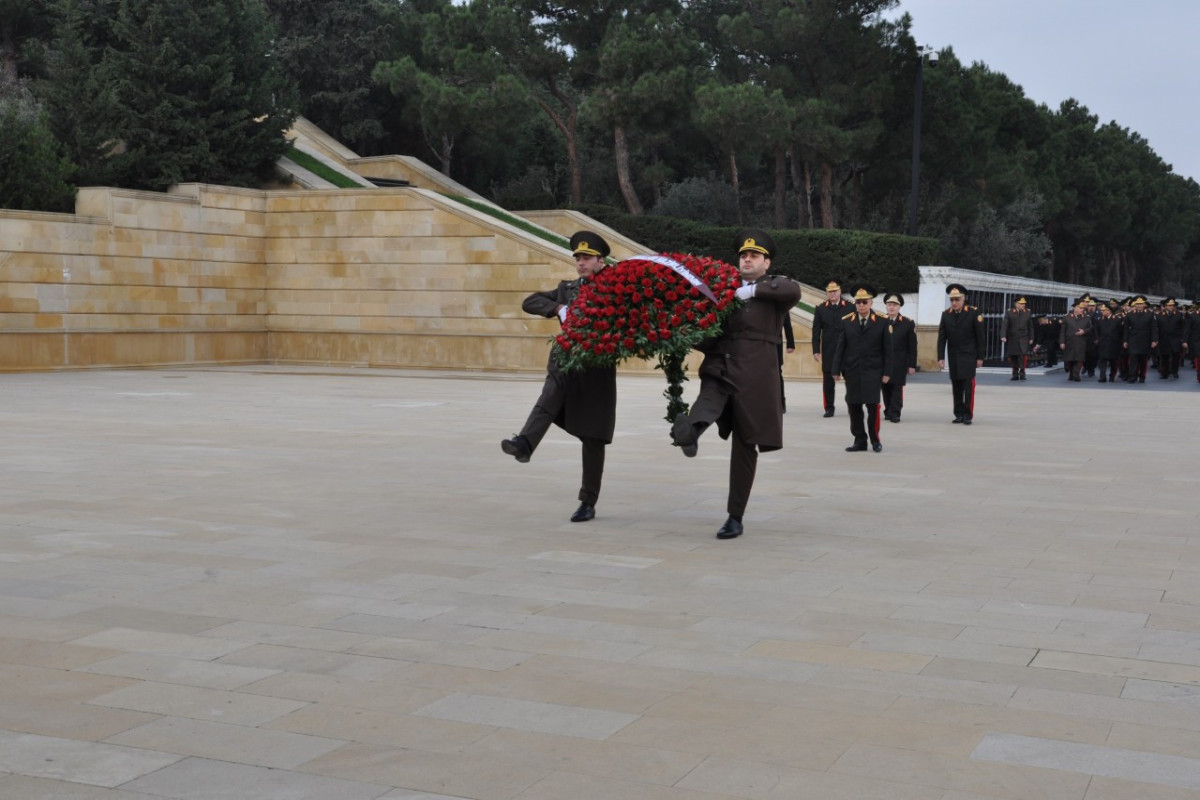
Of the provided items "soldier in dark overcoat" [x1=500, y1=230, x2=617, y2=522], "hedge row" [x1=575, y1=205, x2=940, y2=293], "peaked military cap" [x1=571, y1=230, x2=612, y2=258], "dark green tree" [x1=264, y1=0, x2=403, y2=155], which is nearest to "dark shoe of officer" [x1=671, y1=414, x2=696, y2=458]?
"soldier in dark overcoat" [x1=500, y1=230, x2=617, y2=522]

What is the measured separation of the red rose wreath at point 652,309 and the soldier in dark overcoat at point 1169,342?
24060mm

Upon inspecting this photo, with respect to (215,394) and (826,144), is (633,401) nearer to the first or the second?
(215,394)

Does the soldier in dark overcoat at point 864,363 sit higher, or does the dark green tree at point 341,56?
the dark green tree at point 341,56

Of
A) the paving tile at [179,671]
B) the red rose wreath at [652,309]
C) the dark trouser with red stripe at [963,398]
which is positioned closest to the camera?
the paving tile at [179,671]

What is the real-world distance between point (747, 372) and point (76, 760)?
4946 millimetres

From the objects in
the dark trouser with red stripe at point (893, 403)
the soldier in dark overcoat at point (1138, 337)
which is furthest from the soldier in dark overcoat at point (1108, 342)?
the dark trouser with red stripe at point (893, 403)

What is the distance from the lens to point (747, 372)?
836cm

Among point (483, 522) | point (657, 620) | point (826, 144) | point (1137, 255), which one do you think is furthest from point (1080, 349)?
point (1137, 255)

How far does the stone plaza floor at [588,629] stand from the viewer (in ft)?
13.8

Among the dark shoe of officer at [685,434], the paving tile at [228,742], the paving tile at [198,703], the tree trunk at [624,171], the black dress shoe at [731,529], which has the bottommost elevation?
the paving tile at [228,742]

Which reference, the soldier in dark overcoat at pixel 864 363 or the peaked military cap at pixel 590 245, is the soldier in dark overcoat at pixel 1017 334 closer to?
the soldier in dark overcoat at pixel 864 363

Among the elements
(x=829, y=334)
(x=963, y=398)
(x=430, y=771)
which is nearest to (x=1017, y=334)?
(x=829, y=334)

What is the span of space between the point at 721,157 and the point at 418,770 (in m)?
40.3

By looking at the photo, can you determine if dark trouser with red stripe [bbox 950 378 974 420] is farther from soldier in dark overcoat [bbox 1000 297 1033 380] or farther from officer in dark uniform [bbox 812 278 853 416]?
soldier in dark overcoat [bbox 1000 297 1033 380]
